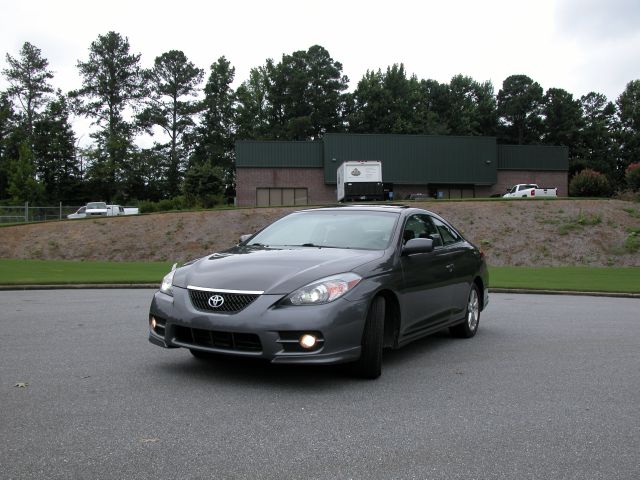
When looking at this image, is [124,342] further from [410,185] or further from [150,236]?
[410,185]

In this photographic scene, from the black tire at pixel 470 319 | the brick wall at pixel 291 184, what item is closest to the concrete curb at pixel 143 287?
the black tire at pixel 470 319

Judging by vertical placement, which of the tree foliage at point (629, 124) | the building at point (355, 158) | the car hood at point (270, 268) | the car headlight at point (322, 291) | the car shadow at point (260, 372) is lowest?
the car shadow at point (260, 372)

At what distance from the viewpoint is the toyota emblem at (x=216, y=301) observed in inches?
209

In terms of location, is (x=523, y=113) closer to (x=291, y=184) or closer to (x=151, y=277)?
(x=291, y=184)

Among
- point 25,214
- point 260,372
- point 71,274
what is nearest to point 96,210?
point 25,214

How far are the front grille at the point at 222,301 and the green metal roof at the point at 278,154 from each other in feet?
152

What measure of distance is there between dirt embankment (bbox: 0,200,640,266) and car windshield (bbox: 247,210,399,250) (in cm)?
2075

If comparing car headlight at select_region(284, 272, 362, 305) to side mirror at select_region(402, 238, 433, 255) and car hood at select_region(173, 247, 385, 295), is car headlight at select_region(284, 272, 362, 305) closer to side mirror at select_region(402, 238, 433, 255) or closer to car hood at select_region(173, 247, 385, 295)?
car hood at select_region(173, 247, 385, 295)

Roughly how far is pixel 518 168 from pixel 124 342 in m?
52.9

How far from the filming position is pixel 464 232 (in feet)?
97.1

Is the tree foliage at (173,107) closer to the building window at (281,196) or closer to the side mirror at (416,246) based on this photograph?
the building window at (281,196)

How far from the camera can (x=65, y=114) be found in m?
77.6

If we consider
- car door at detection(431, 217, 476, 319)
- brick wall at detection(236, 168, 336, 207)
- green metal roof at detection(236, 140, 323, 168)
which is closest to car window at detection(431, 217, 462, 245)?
car door at detection(431, 217, 476, 319)

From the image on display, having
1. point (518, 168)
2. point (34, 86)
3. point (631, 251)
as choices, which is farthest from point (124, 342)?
point (34, 86)
